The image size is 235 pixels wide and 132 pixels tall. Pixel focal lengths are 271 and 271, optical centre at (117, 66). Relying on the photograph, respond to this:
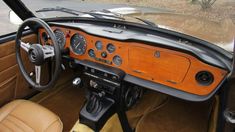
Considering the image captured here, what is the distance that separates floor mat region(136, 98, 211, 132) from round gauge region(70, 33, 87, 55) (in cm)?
92

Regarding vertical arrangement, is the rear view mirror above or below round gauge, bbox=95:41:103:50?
above

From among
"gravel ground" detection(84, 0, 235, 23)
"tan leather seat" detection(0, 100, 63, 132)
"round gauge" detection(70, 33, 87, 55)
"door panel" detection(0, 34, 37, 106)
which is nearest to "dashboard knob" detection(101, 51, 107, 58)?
"round gauge" detection(70, 33, 87, 55)

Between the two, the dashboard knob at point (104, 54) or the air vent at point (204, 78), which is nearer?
the air vent at point (204, 78)

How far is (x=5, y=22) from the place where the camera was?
230 cm

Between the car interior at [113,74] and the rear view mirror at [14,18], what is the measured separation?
4.7 inches

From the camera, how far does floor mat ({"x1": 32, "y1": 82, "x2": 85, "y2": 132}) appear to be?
8.84 ft

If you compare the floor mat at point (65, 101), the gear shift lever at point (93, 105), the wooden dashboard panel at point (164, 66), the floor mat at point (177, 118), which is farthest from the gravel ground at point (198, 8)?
the floor mat at point (65, 101)

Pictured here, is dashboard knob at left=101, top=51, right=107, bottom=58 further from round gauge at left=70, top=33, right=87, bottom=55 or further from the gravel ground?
the gravel ground

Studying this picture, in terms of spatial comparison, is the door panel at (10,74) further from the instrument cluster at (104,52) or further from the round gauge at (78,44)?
the instrument cluster at (104,52)

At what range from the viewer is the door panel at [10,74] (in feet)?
7.32

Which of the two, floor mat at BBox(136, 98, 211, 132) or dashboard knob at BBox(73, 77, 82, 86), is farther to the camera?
floor mat at BBox(136, 98, 211, 132)

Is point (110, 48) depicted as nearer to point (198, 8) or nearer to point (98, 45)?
point (98, 45)

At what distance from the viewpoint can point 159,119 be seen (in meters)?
2.65

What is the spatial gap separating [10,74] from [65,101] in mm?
735
